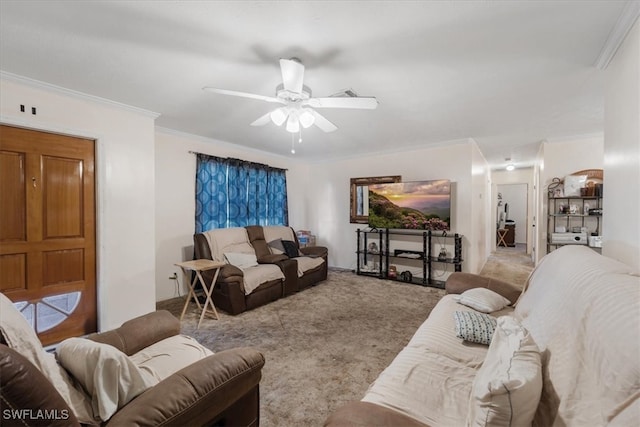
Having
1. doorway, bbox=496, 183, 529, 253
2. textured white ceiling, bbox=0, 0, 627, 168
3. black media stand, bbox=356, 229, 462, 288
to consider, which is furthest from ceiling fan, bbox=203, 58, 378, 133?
doorway, bbox=496, 183, 529, 253

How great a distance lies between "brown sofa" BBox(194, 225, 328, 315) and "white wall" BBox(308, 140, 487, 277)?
1.09 metres

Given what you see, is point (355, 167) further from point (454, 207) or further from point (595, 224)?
point (595, 224)

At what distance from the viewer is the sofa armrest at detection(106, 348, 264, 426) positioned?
0.96 m

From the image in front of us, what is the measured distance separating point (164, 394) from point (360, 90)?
102 inches

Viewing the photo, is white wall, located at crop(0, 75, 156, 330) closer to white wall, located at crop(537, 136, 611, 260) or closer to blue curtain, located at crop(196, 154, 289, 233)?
blue curtain, located at crop(196, 154, 289, 233)

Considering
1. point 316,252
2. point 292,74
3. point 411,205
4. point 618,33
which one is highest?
point 618,33

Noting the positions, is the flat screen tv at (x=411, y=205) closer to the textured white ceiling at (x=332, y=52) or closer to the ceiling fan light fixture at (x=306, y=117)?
the textured white ceiling at (x=332, y=52)

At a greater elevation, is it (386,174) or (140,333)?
(386,174)

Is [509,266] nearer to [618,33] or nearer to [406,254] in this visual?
[406,254]

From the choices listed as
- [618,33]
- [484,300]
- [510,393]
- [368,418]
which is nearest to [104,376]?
[368,418]

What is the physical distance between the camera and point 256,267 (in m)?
3.89

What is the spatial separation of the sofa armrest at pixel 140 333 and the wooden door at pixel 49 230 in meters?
1.48

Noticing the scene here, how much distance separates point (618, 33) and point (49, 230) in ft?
15.5

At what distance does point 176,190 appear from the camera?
4113 millimetres
